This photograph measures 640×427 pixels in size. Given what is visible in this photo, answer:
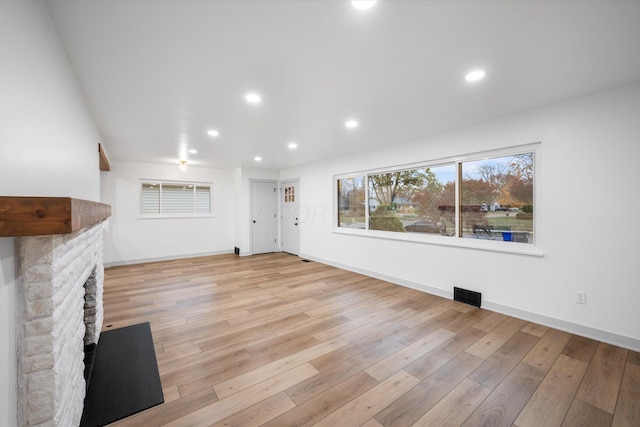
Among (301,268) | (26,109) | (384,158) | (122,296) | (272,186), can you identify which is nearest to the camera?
(26,109)

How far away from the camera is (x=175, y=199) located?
6.55m

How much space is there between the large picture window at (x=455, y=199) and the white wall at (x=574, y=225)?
0.19 meters

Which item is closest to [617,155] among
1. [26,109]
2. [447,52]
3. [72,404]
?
[447,52]

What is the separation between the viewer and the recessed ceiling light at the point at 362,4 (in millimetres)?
1399

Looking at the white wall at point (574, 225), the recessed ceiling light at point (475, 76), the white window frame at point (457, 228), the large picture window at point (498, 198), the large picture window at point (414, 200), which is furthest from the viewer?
the large picture window at point (414, 200)

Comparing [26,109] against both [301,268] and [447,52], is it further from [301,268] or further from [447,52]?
[301,268]

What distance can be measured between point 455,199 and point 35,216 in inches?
159

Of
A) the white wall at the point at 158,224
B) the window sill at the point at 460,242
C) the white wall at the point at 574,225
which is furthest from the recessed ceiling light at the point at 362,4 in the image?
the white wall at the point at 158,224

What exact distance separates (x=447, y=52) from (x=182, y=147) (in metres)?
4.36

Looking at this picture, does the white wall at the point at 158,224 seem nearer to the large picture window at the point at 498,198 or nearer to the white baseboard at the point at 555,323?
the white baseboard at the point at 555,323

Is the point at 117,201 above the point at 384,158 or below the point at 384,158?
below

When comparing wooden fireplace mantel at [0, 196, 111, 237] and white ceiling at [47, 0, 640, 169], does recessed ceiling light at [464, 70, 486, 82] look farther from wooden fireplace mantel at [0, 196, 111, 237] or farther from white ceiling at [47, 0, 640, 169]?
wooden fireplace mantel at [0, 196, 111, 237]

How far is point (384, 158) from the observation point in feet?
15.0

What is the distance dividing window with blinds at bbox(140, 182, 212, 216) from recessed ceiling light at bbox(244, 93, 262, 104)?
479cm
